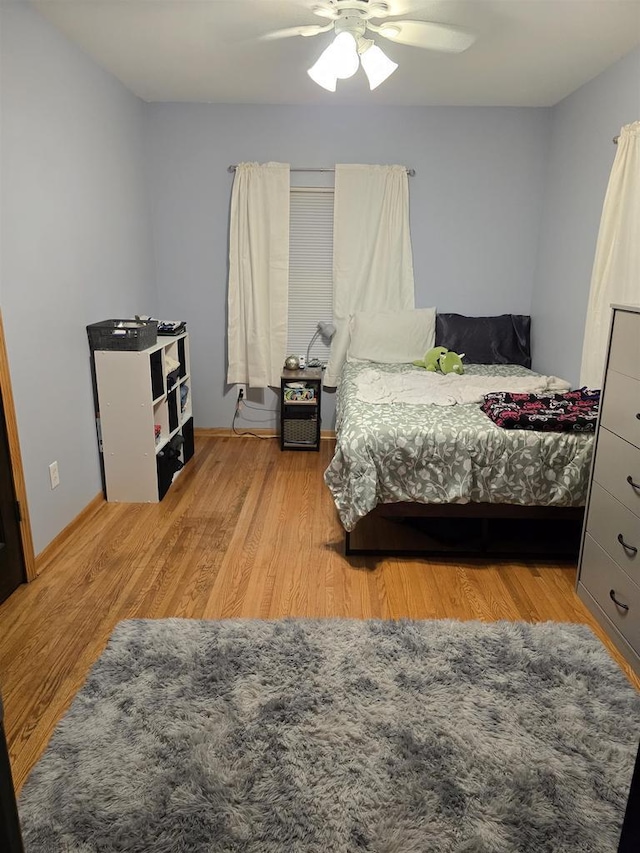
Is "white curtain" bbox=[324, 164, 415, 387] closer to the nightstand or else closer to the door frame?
the nightstand

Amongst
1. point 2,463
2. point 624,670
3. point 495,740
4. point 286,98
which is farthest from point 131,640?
point 286,98

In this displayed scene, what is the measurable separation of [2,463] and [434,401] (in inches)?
82.3

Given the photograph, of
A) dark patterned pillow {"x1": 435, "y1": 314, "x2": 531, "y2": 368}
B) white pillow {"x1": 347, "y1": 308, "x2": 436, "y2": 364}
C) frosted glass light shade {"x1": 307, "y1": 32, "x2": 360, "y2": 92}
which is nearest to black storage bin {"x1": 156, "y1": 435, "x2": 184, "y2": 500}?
white pillow {"x1": 347, "y1": 308, "x2": 436, "y2": 364}

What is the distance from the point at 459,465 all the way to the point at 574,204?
2.17 metres

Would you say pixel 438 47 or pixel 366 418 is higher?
pixel 438 47

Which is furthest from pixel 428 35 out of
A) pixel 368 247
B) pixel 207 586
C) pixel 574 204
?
pixel 207 586

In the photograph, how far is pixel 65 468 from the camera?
3.01 meters

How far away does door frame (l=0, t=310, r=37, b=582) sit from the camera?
94.7 inches

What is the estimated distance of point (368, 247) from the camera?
14.3ft

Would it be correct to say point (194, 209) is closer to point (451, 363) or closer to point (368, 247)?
point (368, 247)

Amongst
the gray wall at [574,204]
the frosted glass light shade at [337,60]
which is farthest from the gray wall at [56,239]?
the gray wall at [574,204]

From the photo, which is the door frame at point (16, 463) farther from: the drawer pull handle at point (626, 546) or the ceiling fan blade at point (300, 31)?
the drawer pull handle at point (626, 546)

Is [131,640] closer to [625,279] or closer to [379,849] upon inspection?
[379,849]

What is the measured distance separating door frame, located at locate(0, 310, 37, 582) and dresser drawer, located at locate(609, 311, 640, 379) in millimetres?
2427
